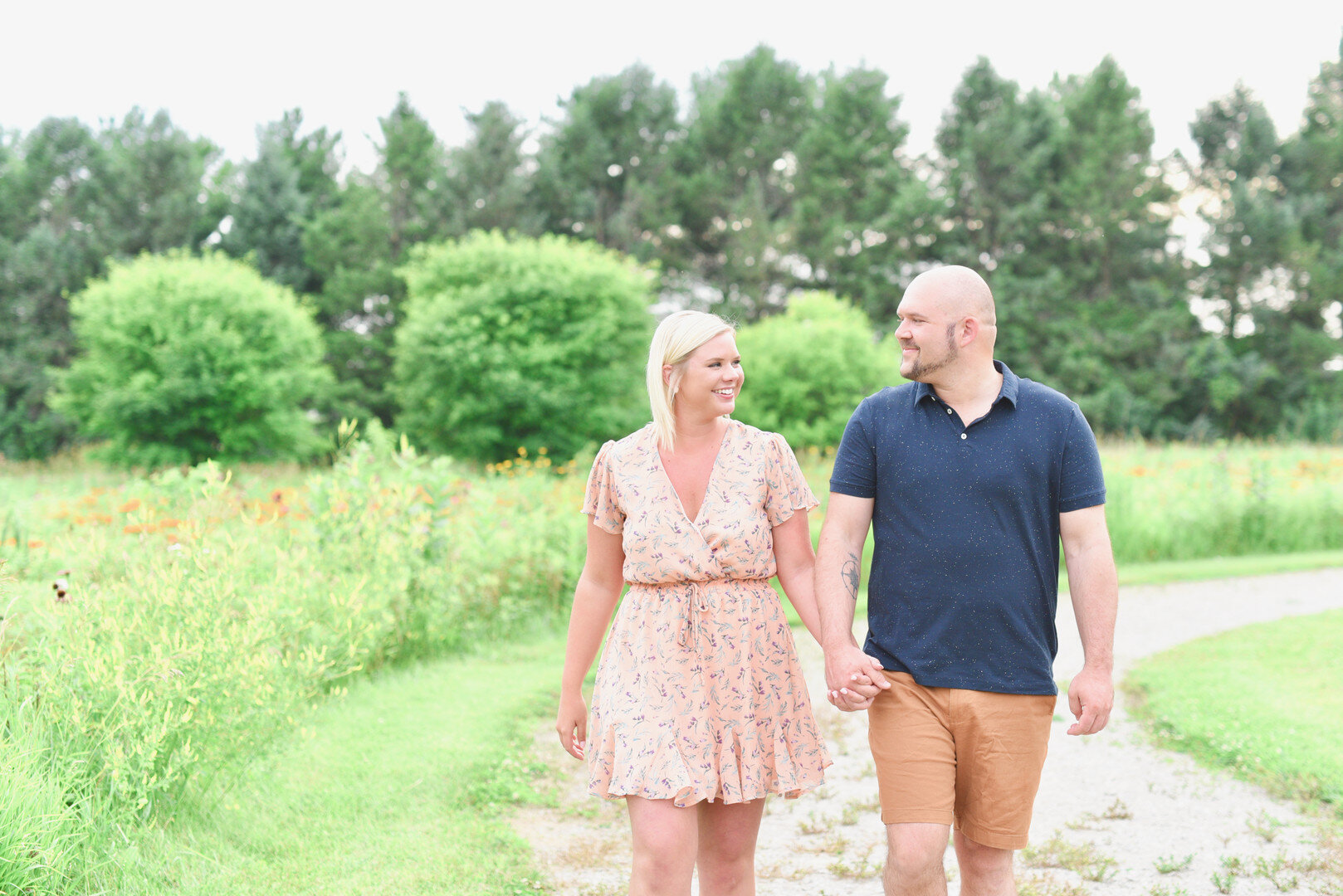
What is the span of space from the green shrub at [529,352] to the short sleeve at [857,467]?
16.6 metres

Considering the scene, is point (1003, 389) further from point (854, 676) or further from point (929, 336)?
point (854, 676)

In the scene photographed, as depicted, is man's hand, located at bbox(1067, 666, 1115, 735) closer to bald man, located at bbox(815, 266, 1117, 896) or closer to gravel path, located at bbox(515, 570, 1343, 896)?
bald man, located at bbox(815, 266, 1117, 896)

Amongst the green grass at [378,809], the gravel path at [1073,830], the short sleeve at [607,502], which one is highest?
the short sleeve at [607,502]

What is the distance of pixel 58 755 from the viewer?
3445 mm

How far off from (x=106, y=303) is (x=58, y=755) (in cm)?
1899

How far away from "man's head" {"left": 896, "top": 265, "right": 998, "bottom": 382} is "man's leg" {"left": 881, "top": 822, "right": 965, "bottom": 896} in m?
1.21

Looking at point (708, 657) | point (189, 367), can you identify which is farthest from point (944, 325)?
point (189, 367)

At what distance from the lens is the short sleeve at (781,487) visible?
2.90m

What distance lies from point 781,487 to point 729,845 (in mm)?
992

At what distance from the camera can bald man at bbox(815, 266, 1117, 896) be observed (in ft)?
8.93

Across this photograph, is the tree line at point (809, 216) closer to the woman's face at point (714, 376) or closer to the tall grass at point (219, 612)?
the tall grass at point (219, 612)

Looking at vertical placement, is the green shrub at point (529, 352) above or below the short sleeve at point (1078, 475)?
above

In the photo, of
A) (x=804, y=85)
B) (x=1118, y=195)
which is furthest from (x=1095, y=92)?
(x=804, y=85)

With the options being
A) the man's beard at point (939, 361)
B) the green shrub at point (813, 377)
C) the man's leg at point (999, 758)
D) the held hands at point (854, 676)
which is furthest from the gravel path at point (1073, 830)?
the green shrub at point (813, 377)
